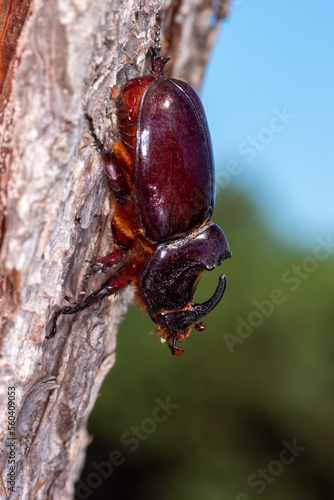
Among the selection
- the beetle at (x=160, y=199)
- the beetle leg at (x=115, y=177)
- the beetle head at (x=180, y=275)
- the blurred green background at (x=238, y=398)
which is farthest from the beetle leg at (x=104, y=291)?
the blurred green background at (x=238, y=398)

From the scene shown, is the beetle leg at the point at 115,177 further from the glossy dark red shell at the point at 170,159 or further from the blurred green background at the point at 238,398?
the blurred green background at the point at 238,398
